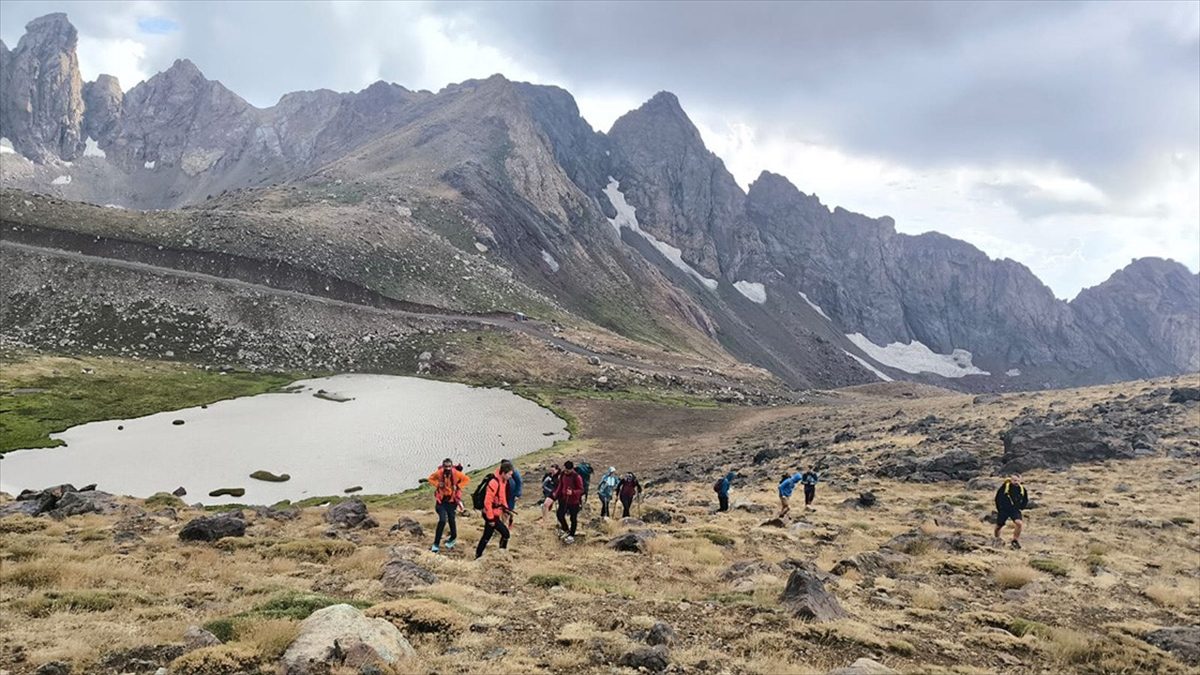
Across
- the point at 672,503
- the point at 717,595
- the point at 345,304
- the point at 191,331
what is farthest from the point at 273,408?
the point at 717,595

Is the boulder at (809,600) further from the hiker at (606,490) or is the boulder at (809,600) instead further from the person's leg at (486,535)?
the hiker at (606,490)

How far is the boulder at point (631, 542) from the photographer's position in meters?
23.2

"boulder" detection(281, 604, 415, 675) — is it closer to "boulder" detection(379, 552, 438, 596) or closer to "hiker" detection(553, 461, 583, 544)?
"boulder" detection(379, 552, 438, 596)

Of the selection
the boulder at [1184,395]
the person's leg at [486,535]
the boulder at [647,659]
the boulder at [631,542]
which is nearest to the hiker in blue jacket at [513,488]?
the person's leg at [486,535]

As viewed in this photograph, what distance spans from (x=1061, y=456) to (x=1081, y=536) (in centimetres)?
1829

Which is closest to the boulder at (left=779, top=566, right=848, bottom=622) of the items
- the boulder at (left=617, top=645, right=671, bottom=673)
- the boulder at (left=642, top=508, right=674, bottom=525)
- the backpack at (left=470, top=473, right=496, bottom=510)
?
the boulder at (left=617, top=645, right=671, bottom=673)

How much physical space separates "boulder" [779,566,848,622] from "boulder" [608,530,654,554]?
25.5 feet

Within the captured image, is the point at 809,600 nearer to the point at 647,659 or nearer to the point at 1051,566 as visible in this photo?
the point at 647,659

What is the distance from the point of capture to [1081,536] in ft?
87.6

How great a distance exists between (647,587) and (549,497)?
1061 cm

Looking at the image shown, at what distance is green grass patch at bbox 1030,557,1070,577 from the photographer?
21.7m

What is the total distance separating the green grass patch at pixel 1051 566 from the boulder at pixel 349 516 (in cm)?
2469

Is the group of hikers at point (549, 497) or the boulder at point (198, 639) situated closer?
the boulder at point (198, 639)

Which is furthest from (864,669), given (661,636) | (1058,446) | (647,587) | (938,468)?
(1058,446)
